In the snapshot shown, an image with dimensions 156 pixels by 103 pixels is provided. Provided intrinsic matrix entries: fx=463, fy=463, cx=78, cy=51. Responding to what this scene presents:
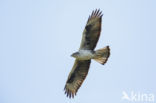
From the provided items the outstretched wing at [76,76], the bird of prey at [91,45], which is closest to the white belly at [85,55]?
the bird of prey at [91,45]

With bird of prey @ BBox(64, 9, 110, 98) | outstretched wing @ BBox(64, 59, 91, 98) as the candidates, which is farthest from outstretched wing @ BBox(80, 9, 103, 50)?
outstretched wing @ BBox(64, 59, 91, 98)

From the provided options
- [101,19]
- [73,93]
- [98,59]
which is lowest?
[73,93]

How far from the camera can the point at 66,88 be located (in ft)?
45.1

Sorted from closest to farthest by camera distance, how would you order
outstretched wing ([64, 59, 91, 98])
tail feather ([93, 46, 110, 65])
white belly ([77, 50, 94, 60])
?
tail feather ([93, 46, 110, 65])
white belly ([77, 50, 94, 60])
outstretched wing ([64, 59, 91, 98])

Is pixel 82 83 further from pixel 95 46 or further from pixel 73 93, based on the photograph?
pixel 95 46

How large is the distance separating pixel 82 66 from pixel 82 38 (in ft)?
3.19

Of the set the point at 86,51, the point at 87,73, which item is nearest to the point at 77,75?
the point at 87,73

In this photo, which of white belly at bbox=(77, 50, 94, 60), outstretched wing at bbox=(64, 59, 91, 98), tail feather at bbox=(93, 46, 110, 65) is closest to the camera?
tail feather at bbox=(93, 46, 110, 65)

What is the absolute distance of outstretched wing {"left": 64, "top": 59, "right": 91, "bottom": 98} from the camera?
522 inches

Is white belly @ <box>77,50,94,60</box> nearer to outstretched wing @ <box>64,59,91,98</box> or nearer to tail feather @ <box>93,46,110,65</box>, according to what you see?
tail feather @ <box>93,46,110,65</box>

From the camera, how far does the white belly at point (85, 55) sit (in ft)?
41.1

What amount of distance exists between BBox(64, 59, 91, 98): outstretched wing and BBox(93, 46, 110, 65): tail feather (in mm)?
789

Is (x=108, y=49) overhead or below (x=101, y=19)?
below

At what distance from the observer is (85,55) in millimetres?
12594
